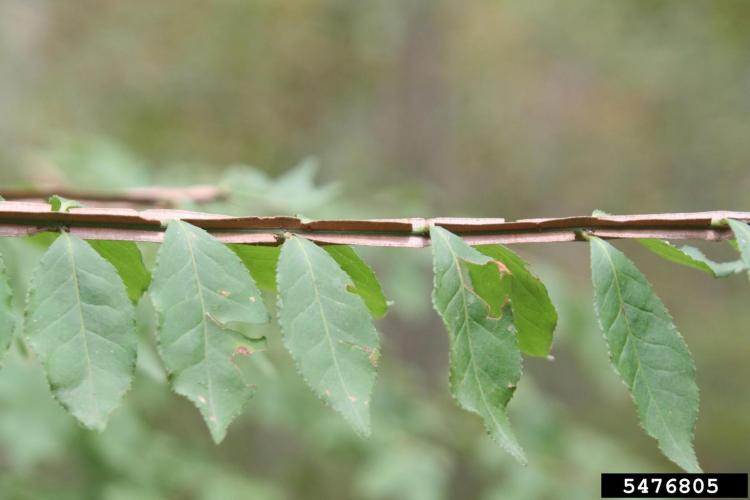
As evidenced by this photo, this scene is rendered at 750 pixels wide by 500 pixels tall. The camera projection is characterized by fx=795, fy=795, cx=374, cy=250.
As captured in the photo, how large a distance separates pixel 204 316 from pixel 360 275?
0.23m

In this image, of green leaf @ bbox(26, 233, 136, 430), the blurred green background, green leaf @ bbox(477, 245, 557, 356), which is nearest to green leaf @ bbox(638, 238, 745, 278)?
green leaf @ bbox(477, 245, 557, 356)

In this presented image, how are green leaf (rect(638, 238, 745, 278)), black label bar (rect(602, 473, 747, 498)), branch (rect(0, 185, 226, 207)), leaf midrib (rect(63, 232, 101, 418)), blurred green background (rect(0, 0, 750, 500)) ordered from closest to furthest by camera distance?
1. leaf midrib (rect(63, 232, 101, 418))
2. green leaf (rect(638, 238, 745, 278))
3. black label bar (rect(602, 473, 747, 498))
4. branch (rect(0, 185, 226, 207))
5. blurred green background (rect(0, 0, 750, 500))

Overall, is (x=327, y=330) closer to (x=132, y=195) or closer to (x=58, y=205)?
(x=58, y=205)

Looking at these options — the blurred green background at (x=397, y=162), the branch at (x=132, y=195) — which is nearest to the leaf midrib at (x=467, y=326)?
the blurred green background at (x=397, y=162)

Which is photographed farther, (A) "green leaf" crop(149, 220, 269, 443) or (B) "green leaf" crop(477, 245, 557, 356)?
(B) "green leaf" crop(477, 245, 557, 356)

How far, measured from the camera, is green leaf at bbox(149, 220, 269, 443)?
0.90 m

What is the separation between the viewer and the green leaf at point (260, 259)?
1069 mm

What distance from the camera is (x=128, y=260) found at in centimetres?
107

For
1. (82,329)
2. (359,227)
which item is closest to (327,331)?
(359,227)

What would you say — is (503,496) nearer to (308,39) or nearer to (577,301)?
(577,301)

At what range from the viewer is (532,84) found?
12.0 meters

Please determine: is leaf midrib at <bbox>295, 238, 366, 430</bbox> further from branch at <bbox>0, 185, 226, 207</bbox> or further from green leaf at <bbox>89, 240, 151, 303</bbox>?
branch at <bbox>0, 185, 226, 207</bbox>

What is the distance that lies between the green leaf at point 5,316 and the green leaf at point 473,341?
1.60 feet

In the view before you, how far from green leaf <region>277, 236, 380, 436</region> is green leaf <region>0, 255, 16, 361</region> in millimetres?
304
